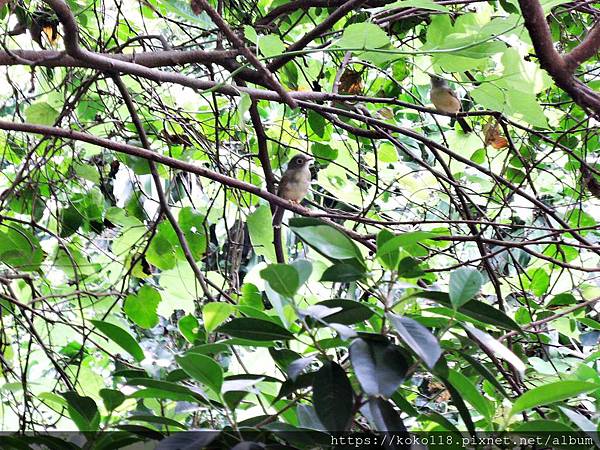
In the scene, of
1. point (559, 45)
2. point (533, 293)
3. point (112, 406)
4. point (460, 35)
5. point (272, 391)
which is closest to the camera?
point (112, 406)

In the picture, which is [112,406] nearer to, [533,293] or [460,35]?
[460,35]

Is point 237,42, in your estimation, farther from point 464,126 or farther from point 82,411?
point 464,126

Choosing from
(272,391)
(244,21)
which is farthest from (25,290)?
(272,391)

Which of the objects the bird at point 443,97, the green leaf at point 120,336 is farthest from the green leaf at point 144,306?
the bird at point 443,97

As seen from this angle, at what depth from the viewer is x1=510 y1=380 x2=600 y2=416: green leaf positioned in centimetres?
74

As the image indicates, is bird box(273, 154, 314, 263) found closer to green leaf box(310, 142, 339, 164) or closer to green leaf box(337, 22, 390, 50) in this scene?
green leaf box(310, 142, 339, 164)

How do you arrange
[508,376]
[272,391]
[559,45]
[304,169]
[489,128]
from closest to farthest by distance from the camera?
[272,391] < [508,376] < [489,128] < [559,45] < [304,169]

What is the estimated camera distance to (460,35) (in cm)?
119

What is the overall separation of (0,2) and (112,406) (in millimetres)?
701

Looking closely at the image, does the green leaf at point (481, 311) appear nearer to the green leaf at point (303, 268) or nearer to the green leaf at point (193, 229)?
the green leaf at point (303, 268)

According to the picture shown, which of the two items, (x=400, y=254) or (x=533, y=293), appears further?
(x=533, y=293)

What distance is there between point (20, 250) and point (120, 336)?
0.73 metres

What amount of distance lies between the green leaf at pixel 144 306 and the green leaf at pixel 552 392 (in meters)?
0.96

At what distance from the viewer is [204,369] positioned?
0.75 m
